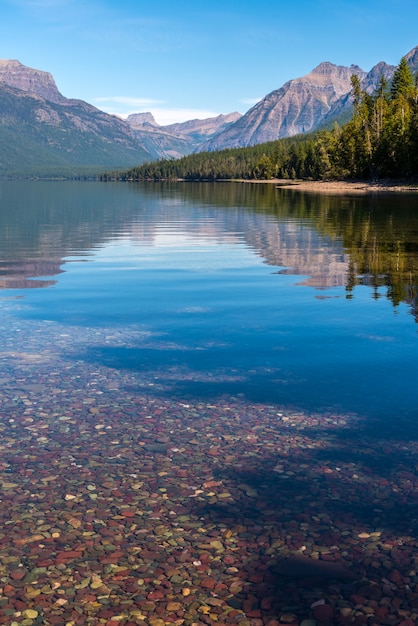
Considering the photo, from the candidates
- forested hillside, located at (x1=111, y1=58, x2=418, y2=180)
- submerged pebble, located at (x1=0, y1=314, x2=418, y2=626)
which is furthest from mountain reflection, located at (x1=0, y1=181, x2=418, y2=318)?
forested hillside, located at (x1=111, y1=58, x2=418, y2=180)

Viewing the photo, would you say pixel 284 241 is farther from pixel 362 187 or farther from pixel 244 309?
pixel 362 187

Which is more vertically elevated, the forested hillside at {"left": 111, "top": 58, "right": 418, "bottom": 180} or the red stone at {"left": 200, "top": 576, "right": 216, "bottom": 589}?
the forested hillside at {"left": 111, "top": 58, "right": 418, "bottom": 180}

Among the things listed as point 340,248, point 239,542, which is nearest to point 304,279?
point 340,248

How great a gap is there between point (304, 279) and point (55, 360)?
17763 millimetres

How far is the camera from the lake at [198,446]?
803 centimetres

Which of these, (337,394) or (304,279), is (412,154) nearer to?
(304,279)

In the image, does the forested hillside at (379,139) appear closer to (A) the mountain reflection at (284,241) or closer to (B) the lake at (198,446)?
(A) the mountain reflection at (284,241)

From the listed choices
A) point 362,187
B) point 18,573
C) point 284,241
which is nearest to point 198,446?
point 18,573

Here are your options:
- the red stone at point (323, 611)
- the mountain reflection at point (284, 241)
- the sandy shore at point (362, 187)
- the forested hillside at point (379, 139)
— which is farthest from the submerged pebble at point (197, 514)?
the forested hillside at point (379, 139)

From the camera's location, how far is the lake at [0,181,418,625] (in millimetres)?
8031

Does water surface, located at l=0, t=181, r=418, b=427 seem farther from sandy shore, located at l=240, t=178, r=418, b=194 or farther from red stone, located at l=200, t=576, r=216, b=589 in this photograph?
sandy shore, located at l=240, t=178, r=418, b=194

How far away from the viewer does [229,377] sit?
52.8 feet

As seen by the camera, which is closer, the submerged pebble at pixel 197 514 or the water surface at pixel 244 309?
the submerged pebble at pixel 197 514

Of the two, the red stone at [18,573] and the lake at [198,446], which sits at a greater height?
the lake at [198,446]
